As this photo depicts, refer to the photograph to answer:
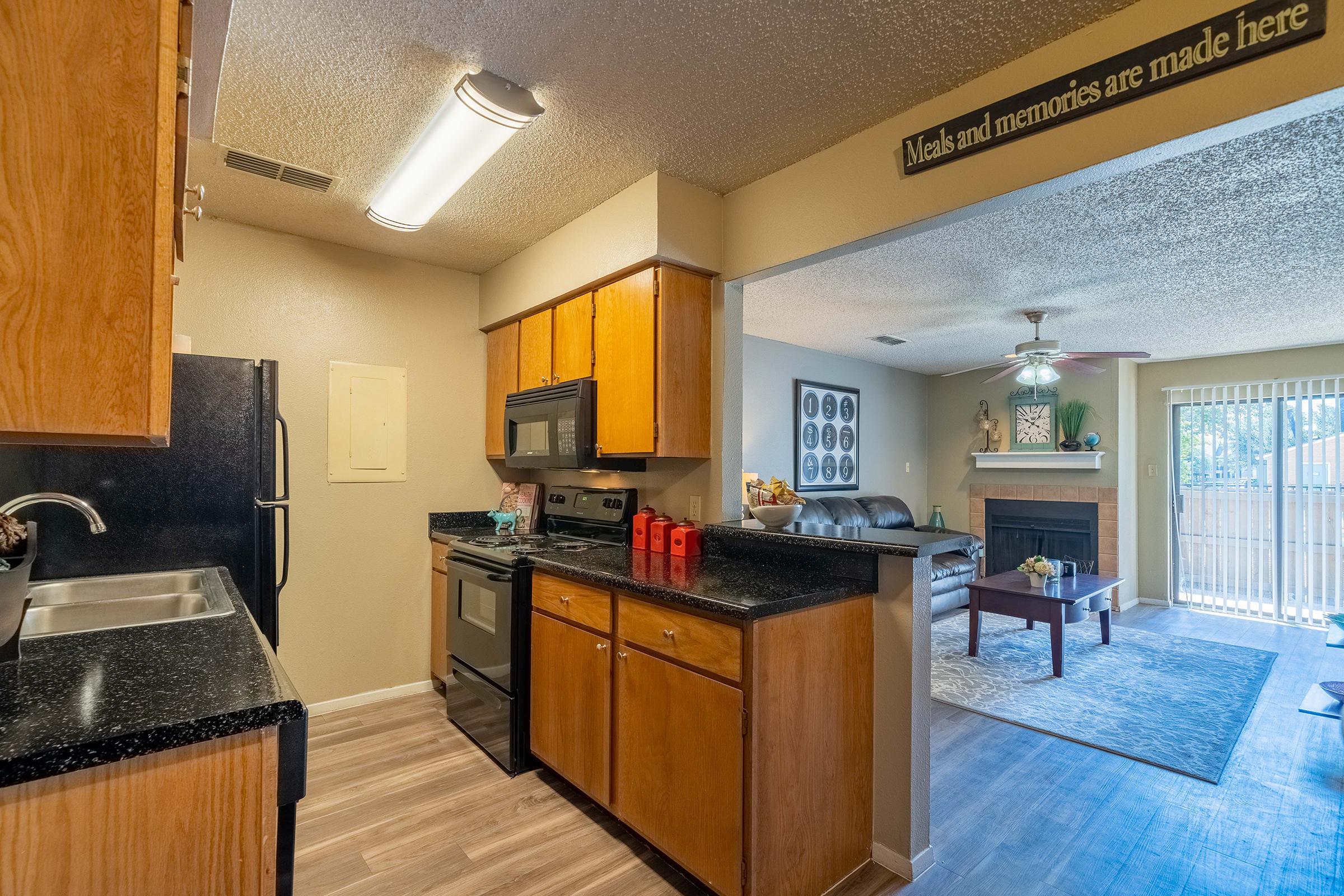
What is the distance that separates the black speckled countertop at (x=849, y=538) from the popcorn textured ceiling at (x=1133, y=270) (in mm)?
1324

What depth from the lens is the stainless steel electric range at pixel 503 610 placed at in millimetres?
2541

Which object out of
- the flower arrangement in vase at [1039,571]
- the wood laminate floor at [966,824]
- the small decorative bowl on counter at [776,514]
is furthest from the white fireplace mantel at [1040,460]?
the small decorative bowl on counter at [776,514]

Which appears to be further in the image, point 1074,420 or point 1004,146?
point 1074,420

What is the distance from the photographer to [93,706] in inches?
38.0

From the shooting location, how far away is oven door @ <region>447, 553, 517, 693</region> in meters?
2.55

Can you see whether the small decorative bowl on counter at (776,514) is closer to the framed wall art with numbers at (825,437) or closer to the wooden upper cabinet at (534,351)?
the wooden upper cabinet at (534,351)

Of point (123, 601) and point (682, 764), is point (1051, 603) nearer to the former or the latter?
point (682, 764)

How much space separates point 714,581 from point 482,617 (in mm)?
1271

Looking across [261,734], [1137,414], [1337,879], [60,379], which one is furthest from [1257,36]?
[1137,414]

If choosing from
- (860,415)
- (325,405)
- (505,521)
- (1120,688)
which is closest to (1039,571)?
(1120,688)

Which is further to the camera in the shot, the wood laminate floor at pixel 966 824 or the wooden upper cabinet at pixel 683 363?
the wooden upper cabinet at pixel 683 363

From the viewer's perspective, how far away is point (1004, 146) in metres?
1.74

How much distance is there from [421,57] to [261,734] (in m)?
1.73

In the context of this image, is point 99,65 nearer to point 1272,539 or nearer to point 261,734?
point 261,734
